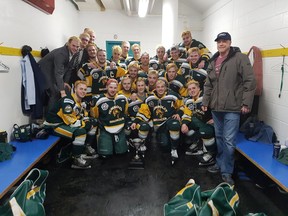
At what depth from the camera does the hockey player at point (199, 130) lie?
9.25 ft

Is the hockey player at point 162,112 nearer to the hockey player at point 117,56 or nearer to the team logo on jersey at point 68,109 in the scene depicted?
the team logo on jersey at point 68,109

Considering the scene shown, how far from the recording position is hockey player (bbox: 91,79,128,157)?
116 inches

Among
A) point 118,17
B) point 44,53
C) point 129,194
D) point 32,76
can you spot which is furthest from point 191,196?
point 118,17

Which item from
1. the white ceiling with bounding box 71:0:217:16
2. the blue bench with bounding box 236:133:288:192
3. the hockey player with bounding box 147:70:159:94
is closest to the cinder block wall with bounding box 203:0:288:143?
the blue bench with bounding box 236:133:288:192

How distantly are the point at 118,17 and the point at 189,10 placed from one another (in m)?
2.10

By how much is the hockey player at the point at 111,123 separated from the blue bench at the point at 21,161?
590mm

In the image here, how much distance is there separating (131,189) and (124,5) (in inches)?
202

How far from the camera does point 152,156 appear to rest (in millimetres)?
3080

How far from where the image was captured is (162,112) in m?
3.04

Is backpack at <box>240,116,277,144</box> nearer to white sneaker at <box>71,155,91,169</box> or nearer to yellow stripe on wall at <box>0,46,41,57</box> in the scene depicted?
white sneaker at <box>71,155,91,169</box>

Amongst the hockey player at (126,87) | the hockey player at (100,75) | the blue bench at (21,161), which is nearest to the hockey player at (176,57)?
the hockey player at (126,87)

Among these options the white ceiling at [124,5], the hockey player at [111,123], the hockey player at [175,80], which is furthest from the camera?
the white ceiling at [124,5]

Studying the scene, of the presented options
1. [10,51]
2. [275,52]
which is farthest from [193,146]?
[10,51]

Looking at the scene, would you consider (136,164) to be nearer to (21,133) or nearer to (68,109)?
(68,109)
